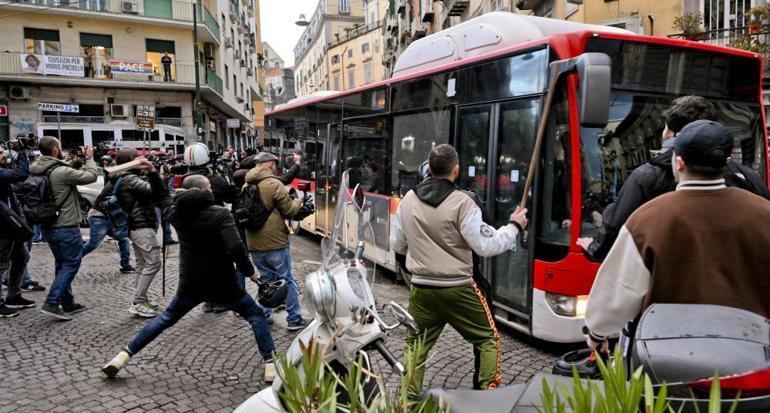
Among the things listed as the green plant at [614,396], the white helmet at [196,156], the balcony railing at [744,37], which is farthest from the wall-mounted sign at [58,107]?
the green plant at [614,396]

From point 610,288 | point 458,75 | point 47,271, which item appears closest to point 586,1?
point 458,75

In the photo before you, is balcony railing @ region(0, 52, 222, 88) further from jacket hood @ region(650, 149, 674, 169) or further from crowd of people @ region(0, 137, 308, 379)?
jacket hood @ region(650, 149, 674, 169)

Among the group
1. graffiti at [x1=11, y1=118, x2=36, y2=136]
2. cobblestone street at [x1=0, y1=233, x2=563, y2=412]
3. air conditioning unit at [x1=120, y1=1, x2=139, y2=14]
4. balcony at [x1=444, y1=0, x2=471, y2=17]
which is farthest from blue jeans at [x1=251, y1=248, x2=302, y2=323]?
air conditioning unit at [x1=120, y1=1, x2=139, y2=14]

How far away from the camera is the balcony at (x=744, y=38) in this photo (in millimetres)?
12453

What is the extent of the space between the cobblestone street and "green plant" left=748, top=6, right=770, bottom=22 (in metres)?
11.5

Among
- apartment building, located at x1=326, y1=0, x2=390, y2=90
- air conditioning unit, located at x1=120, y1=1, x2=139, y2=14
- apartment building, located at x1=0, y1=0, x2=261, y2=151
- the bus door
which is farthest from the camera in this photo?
apartment building, located at x1=326, y1=0, x2=390, y2=90

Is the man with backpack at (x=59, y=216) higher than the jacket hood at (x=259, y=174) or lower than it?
lower

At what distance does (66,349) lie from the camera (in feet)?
16.7

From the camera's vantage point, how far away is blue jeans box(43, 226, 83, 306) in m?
5.84

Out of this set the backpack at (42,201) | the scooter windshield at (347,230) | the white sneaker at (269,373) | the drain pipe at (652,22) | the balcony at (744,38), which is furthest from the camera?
the drain pipe at (652,22)

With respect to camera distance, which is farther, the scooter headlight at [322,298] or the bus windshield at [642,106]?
the bus windshield at [642,106]

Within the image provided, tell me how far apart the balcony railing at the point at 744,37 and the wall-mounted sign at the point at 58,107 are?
24259 mm

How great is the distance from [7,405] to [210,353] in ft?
4.93

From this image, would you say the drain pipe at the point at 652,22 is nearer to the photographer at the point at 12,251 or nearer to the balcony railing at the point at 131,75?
the photographer at the point at 12,251
